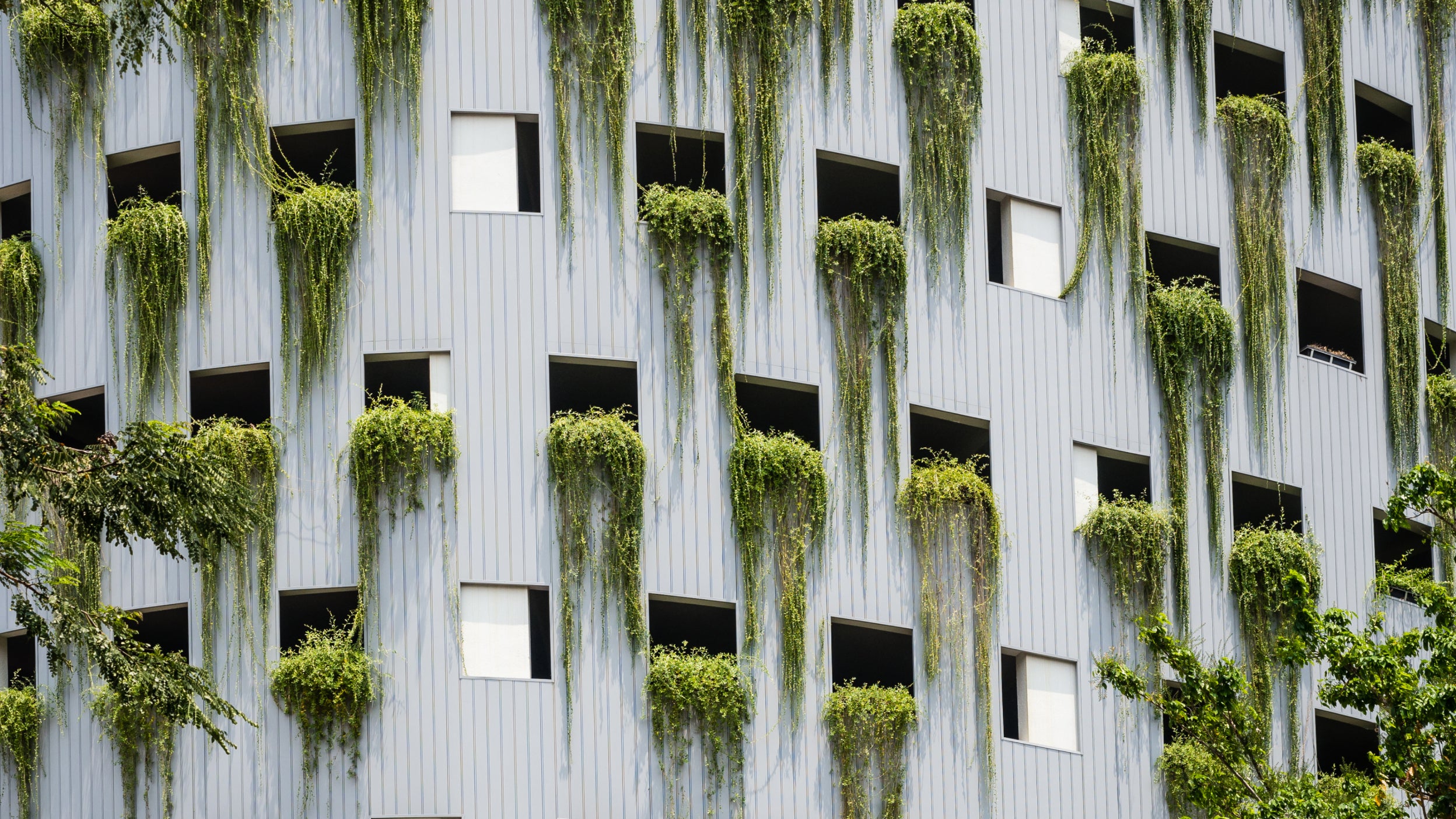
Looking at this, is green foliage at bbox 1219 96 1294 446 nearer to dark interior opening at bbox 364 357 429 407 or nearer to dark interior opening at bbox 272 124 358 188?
dark interior opening at bbox 364 357 429 407

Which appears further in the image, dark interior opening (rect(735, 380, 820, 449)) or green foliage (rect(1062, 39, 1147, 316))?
green foliage (rect(1062, 39, 1147, 316))

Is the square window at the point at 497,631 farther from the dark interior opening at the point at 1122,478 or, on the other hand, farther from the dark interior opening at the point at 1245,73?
the dark interior opening at the point at 1245,73

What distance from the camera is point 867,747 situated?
25.2m

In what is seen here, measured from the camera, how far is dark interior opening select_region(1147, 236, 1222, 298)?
2911 centimetres

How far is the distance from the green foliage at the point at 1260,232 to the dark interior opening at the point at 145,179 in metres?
14.4

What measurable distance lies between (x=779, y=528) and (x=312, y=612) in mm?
7603

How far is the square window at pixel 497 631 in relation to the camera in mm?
24734

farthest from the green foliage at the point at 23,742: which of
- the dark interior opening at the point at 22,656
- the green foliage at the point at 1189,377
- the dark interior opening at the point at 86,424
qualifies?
the green foliage at the point at 1189,377

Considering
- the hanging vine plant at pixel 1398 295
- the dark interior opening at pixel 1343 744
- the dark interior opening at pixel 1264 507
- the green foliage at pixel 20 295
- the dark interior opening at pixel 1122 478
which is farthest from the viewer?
the hanging vine plant at pixel 1398 295

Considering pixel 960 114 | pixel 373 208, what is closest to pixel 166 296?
pixel 373 208

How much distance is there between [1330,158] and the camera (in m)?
30.5

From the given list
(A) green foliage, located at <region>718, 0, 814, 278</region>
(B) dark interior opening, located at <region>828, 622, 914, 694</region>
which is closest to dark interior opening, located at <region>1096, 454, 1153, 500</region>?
(B) dark interior opening, located at <region>828, 622, 914, 694</region>

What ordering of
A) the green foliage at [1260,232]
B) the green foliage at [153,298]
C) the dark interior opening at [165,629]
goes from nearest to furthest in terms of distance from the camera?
the green foliage at [153,298], the dark interior opening at [165,629], the green foliage at [1260,232]

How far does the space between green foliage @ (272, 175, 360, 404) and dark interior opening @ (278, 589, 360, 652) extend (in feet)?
8.75
